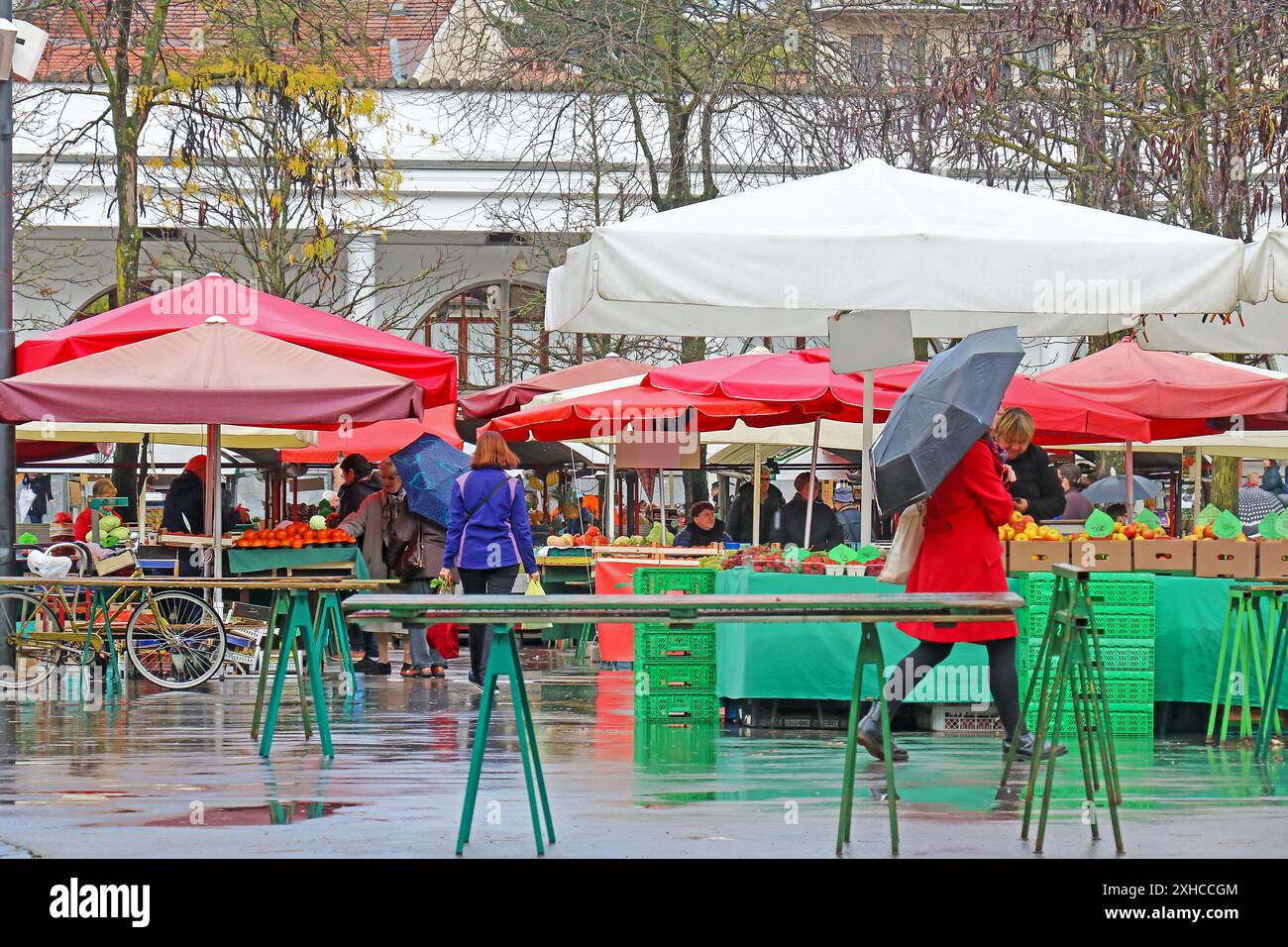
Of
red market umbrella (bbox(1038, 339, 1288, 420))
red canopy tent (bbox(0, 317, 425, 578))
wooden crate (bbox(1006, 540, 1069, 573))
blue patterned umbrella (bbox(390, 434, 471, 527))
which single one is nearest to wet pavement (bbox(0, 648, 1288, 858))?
wooden crate (bbox(1006, 540, 1069, 573))

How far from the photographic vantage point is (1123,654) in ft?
34.4

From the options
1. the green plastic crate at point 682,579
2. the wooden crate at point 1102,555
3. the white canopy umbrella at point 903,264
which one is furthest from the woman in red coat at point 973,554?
the green plastic crate at point 682,579

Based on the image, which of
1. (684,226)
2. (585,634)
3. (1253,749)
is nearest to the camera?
(684,226)

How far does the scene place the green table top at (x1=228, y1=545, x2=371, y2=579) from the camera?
49.7 ft

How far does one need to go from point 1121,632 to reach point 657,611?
5.07 metres

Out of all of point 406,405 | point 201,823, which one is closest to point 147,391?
point 406,405

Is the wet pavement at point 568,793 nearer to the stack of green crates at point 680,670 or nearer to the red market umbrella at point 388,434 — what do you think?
the stack of green crates at point 680,670

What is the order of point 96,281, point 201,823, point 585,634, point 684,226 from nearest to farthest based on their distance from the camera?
point 201,823 → point 684,226 → point 585,634 → point 96,281

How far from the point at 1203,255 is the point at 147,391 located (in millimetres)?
7267

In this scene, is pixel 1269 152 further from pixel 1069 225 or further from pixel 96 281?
pixel 96 281

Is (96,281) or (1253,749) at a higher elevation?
(96,281)

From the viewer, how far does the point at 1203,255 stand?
9.40 m

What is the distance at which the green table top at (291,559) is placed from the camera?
15148 mm
